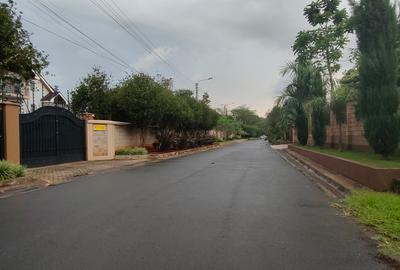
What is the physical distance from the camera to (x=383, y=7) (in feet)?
49.6

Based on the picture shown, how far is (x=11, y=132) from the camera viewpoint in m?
18.2

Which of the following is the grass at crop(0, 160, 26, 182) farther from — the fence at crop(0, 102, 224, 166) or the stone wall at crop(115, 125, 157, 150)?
the stone wall at crop(115, 125, 157, 150)

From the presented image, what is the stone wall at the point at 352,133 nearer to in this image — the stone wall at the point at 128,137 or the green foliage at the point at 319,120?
the green foliage at the point at 319,120

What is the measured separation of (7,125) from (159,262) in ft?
48.1

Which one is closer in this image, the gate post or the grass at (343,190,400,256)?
the grass at (343,190,400,256)

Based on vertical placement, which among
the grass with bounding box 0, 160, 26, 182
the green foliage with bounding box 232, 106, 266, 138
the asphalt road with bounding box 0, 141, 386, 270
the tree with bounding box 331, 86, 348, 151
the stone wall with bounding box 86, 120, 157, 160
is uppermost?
the green foliage with bounding box 232, 106, 266, 138

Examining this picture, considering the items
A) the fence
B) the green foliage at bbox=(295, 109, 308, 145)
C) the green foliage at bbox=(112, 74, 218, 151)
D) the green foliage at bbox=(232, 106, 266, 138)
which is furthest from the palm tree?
the green foliage at bbox=(232, 106, 266, 138)

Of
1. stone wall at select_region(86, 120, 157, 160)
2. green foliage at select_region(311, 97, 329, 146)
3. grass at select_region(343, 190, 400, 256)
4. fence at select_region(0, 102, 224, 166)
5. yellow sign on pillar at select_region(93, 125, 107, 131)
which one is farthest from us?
green foliage at select_region(311, 97, 329, 146)

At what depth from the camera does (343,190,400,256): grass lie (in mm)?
6449

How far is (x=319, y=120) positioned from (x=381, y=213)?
22.6 m

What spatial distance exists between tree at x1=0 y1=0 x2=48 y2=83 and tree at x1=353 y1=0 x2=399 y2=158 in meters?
11.8

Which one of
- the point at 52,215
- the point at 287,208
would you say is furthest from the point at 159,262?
the point at 287,208

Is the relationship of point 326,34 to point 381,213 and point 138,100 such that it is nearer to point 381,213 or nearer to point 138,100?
point 138,100

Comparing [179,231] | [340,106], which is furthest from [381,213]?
[340,106]
